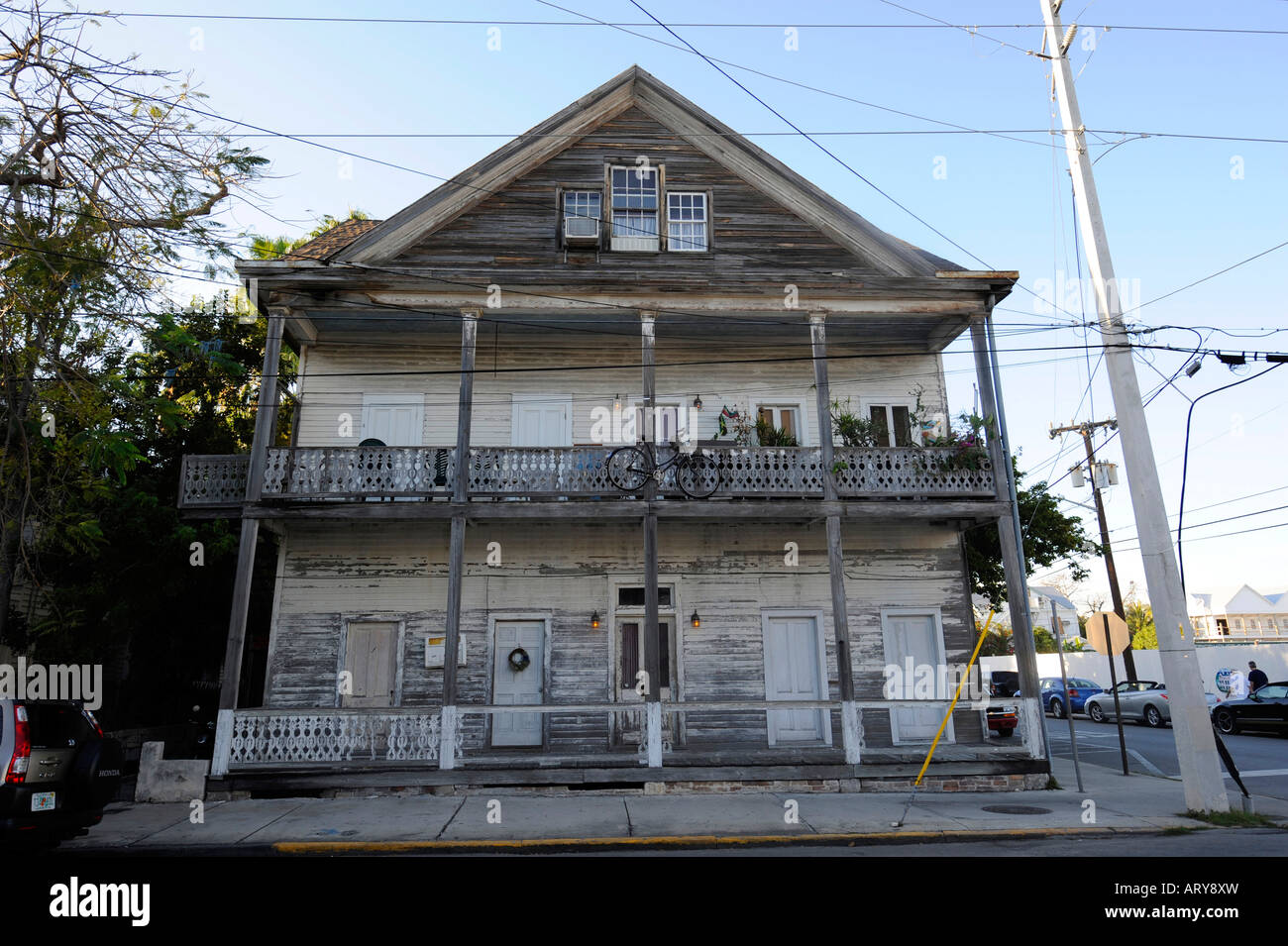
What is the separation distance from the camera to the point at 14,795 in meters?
6.82

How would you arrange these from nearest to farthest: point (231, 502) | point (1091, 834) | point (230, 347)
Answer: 1. point (1091, 834)
2. point (231, 502)
3. point (230, 347)

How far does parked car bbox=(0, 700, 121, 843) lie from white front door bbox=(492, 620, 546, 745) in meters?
6.39

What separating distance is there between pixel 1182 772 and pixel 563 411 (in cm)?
1099

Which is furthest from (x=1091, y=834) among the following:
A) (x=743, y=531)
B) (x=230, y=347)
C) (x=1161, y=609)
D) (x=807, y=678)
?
(x=230, y=347)

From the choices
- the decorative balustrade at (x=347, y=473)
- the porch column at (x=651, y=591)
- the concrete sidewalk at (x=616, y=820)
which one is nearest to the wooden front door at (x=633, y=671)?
the porch column at (x=651, y=591)

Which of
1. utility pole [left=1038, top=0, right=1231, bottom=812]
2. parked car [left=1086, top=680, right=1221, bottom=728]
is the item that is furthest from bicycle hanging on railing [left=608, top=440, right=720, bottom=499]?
parked car [left=1086, top=680, right=1221, bottom=728]

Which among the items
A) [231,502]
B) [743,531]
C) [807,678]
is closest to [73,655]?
[231,502]

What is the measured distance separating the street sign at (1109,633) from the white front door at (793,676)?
14.5 feet

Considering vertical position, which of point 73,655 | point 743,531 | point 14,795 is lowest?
point 14,795

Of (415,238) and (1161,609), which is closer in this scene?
(1161,609)

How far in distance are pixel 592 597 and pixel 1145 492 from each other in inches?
341

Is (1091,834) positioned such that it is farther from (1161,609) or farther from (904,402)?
(904,402)

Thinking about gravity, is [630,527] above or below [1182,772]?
above

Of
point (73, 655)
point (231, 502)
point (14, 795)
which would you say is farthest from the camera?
point (73, 655)
